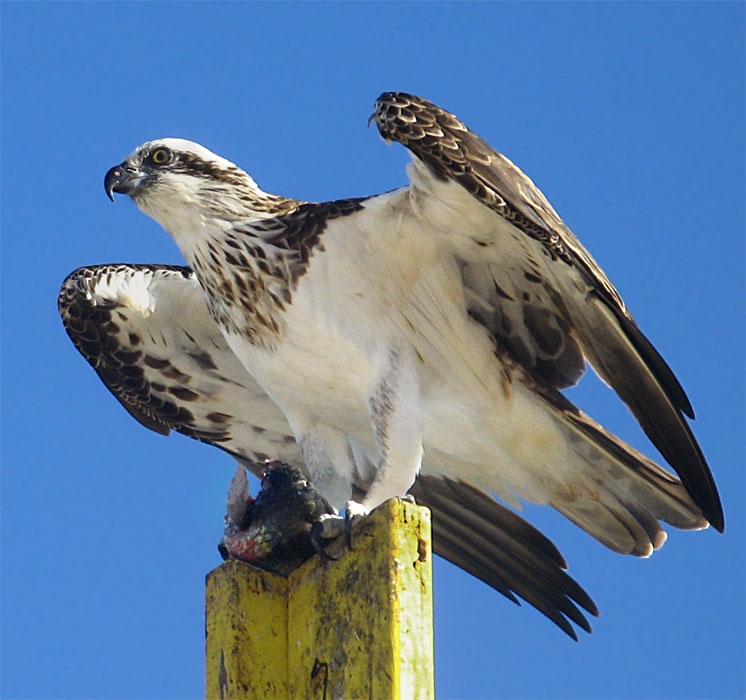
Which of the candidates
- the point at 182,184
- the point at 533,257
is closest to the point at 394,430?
the point at 533,257

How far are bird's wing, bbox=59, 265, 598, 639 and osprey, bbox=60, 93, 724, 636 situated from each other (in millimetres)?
12

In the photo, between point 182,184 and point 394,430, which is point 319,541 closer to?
point 394,430

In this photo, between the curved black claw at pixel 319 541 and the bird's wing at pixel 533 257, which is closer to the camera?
the curved black claw at pixel 319 541

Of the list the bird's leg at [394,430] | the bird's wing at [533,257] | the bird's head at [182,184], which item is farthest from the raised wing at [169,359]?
the bird's wing at [533,257]

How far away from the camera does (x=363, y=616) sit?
4.78 metres

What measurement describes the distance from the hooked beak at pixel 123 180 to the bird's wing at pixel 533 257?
1.39 meters

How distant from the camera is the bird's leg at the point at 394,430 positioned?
257 inches

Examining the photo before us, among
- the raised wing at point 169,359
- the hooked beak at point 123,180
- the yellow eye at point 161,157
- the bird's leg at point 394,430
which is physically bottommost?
the bird's leg at point 394,430

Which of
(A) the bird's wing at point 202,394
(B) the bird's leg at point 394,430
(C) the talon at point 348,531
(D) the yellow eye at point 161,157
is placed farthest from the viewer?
(A) the bird's wing at point 202,394

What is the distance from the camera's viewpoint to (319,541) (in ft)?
17.3

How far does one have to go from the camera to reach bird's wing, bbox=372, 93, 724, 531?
20.1 feet

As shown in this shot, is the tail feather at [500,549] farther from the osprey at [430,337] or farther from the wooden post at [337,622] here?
the wooden post at [337,622]

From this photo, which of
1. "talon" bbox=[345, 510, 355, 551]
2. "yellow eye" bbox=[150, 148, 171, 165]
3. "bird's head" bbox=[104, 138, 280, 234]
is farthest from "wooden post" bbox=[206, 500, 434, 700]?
"yellow eye" bbox=[150, 148, 171, 165]

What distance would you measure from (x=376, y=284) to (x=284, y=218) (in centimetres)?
55
